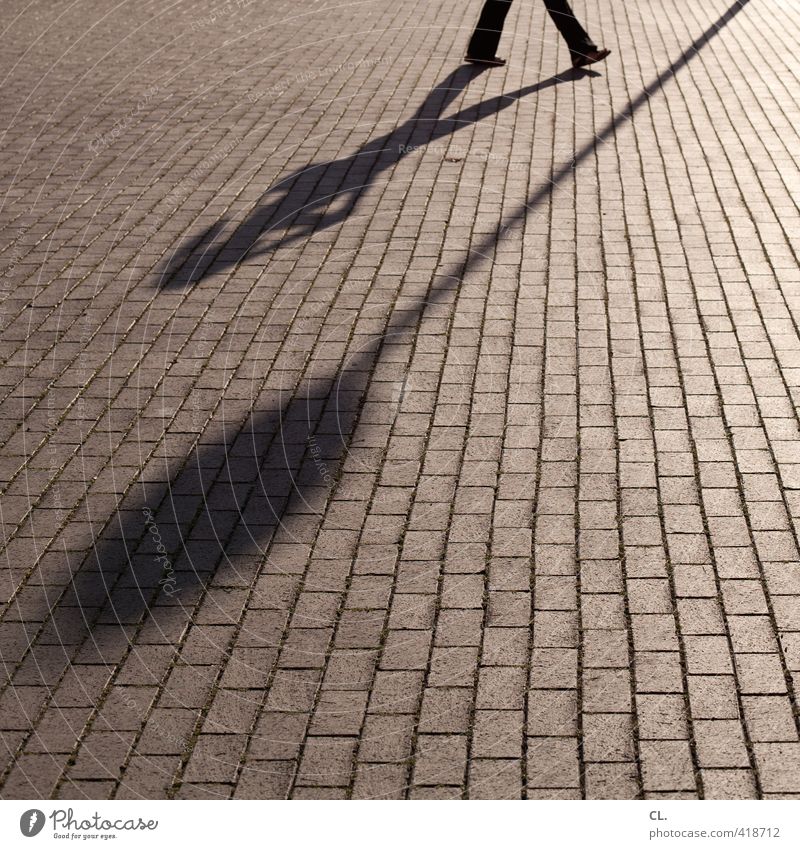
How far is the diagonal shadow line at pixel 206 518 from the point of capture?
4164mm

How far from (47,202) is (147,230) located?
43.6 inches

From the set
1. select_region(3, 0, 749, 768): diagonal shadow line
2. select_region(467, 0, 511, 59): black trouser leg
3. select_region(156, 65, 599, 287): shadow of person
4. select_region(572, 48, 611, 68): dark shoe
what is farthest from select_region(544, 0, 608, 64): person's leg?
select_region(3, 0, 749, 768): diagonal shadow line

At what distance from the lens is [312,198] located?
833 cm

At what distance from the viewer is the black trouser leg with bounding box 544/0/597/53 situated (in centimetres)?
1109

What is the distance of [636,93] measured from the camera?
10.7 meters

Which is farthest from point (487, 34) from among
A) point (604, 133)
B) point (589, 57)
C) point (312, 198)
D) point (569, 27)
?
point (312, 198)

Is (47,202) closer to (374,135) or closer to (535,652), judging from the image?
(374,135)

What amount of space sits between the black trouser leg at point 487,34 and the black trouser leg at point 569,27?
55 centimetres

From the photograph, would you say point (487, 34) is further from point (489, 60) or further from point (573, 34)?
point (573, 34)

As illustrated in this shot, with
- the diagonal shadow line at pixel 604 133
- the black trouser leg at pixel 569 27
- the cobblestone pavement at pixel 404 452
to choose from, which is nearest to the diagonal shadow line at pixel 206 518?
the cobblestone pavement at pixel 404 452

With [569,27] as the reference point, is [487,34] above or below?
above

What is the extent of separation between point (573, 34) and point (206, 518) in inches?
324

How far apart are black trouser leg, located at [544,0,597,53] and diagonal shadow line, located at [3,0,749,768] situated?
20.4 feet
